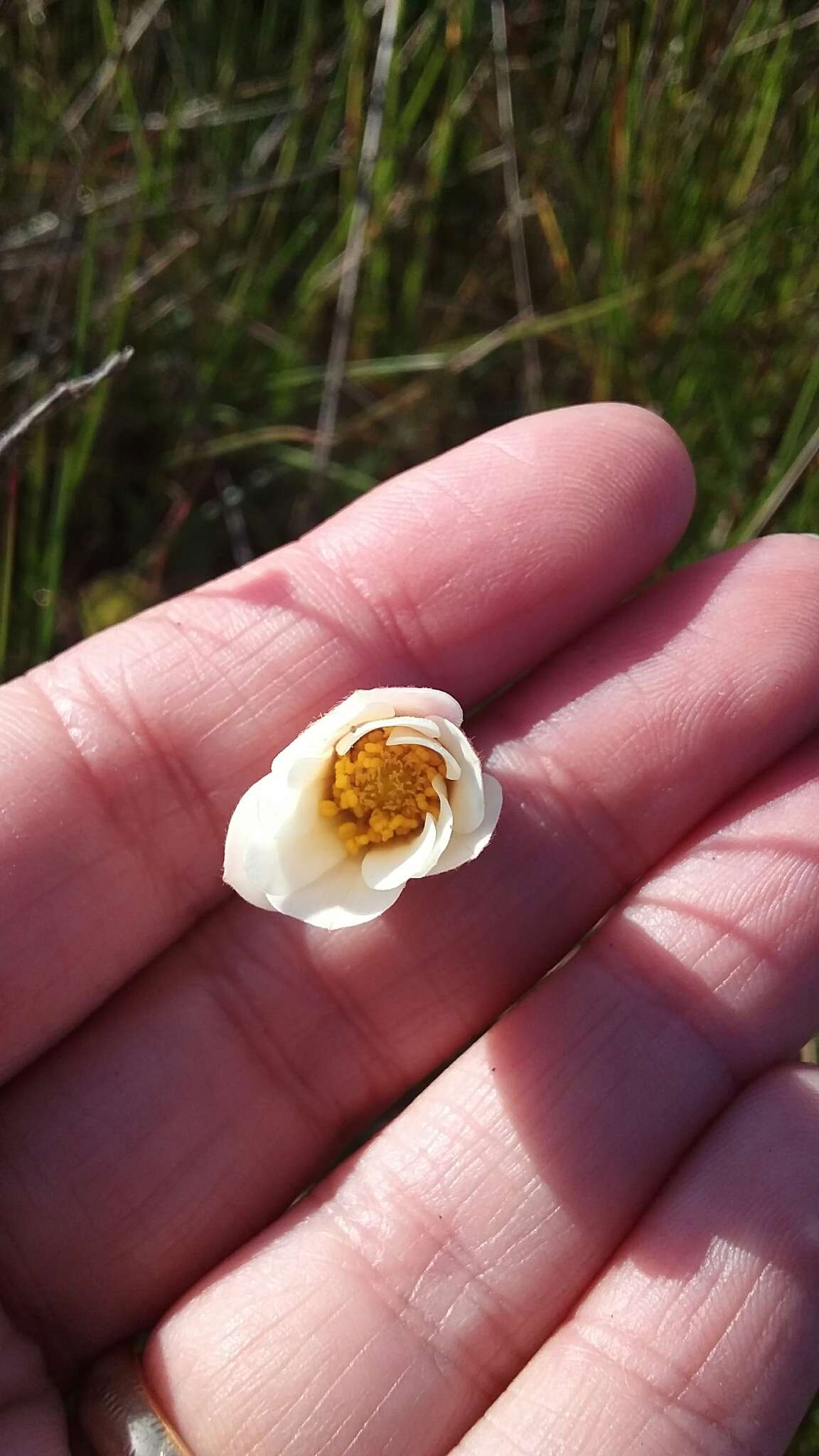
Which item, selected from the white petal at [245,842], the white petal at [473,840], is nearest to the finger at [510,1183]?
the white petal at [473,840]

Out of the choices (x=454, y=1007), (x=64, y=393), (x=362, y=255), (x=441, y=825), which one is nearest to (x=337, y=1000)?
(x=454, y=1007)

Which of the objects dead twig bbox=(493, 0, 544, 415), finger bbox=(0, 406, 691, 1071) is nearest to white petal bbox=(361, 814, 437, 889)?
finger bbox=(0, 406, 691, 1071)

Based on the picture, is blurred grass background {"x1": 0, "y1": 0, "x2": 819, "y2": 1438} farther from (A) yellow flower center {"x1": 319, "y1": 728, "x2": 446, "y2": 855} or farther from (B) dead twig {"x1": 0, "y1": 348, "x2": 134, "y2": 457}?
(A) yellow flower center {"x1": 319, "y1": 728, "x2": 446, "y2": 855}

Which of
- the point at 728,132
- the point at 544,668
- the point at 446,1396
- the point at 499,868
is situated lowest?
the point at 446,1396

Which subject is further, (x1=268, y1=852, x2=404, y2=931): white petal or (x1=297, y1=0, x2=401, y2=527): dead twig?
(x1=297, y1=0, x2=401, y2=527): dead twig

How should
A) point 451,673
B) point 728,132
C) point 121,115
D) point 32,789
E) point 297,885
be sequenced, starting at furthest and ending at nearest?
point 121,115 < point 728,132 < point 451,673 < point 32,789 < point 297,885

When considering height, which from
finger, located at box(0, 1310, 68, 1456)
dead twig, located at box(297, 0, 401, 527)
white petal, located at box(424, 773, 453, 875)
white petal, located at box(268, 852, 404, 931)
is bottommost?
finger, located at box(0, 1310, 68, 1456)

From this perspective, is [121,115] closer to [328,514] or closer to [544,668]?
[328,514]

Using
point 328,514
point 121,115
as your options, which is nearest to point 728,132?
point 328,514
